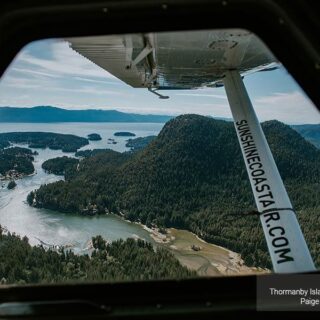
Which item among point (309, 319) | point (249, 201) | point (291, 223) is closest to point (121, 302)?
point (309, 319)

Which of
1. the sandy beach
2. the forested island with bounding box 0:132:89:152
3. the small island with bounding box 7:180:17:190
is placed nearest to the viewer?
the sandy beach

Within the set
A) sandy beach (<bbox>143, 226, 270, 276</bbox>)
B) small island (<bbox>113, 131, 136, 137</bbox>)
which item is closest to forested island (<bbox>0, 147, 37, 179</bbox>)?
small island (<bbox>113, 131, 136, 137</bbox>)

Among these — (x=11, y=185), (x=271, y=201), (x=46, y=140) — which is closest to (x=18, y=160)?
(x=11, y=185)

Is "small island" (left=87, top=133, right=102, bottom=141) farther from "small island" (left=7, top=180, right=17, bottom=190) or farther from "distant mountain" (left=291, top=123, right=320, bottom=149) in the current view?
"distant mountain" (left=291, top=123, right=320, bottom=149)

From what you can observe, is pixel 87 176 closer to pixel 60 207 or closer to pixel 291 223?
pixel 60 207

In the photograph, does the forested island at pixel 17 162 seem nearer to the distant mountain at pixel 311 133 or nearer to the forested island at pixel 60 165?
the forested island at pixel 60 165

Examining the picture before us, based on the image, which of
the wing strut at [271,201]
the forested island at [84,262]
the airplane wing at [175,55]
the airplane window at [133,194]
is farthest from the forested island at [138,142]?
the wing strut at [271,201]
